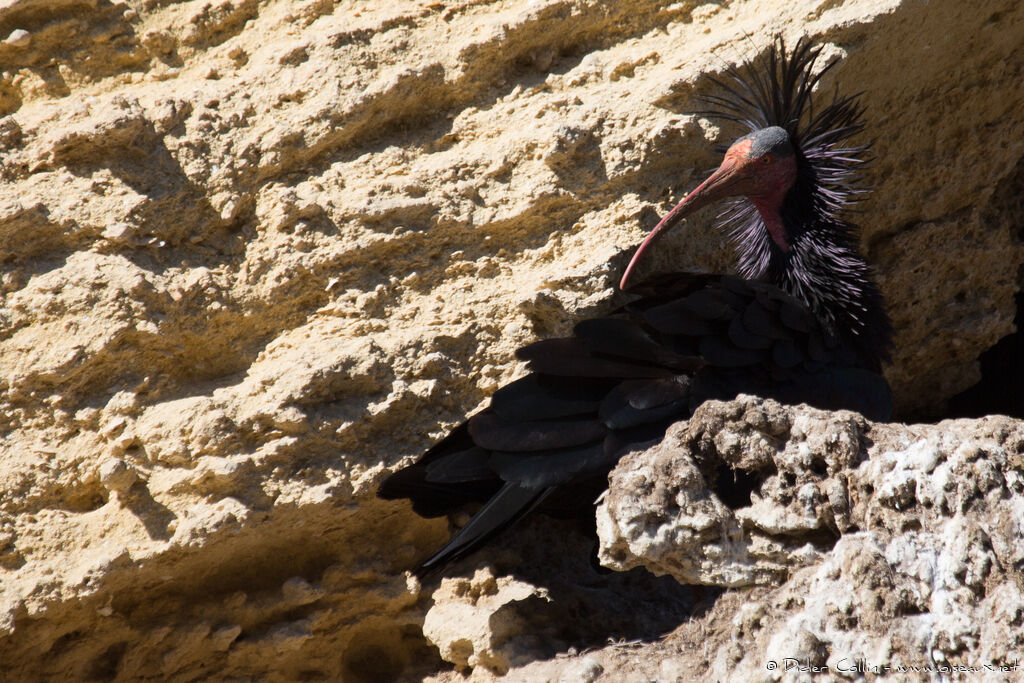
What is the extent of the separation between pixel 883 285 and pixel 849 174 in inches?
28.4

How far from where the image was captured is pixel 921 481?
2.40m

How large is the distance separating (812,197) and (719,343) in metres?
0.91

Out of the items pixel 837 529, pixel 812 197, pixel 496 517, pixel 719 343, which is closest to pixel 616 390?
pixel 719 343

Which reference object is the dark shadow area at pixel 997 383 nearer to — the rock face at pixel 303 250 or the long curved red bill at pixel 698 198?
the rock face at pixel 303 250

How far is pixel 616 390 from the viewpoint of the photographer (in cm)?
329

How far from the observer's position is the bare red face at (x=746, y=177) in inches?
140

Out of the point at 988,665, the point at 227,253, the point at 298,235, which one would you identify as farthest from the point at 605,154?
the point at 988,665

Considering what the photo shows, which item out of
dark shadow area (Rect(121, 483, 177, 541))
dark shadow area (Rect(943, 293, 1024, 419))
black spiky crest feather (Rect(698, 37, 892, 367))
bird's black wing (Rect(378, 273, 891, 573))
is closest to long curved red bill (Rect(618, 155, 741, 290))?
bird's black wing (Rect(378, 273, 891, 573))

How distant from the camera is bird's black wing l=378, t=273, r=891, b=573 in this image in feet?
Answer: 10.5

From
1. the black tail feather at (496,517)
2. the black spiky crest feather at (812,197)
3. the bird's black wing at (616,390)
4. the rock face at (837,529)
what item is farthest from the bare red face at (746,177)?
the rock face at (837,529)

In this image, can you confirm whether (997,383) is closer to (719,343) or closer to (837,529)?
(719,343)

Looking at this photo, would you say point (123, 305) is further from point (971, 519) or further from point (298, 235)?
point (971, 519)

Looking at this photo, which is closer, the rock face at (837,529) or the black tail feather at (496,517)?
the rock face at (837,529)

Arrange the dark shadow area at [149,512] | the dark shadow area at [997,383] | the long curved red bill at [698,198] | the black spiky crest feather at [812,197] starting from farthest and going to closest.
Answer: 1. the dark shadow area at [997,383]
2. the black spiky crest feather at [812,197]
3. the long curved red bill at [698,198]
4. the dark shadow area at [149,512]
